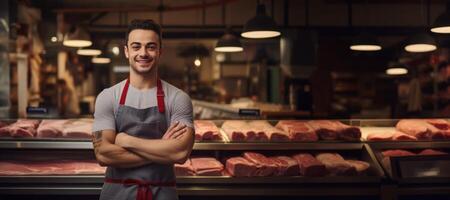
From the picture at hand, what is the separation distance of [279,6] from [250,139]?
8344mm

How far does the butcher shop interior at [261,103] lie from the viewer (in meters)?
4.12

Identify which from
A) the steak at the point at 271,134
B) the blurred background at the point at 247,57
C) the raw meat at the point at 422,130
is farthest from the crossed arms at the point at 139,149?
the blurred background at the point at 247,57

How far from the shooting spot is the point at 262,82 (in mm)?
13344

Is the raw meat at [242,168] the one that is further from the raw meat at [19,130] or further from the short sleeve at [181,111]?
the raw meat at [19,130]

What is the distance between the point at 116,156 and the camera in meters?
2.78

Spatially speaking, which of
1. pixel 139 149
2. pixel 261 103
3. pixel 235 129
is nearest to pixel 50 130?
pixel 235 129

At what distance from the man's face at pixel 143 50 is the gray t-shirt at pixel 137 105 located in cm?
14

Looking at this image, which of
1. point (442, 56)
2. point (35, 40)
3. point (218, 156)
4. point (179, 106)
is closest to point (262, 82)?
point (442, 56)

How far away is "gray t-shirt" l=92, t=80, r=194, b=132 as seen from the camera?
2.85 metres

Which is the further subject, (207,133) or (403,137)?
(403,137)

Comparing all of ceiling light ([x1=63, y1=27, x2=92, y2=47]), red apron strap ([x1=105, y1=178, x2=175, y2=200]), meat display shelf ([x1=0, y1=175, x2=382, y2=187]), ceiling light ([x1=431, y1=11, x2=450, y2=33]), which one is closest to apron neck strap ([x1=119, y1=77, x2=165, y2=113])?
red apron strap ([x1=105, y1=178, x2=175, y2=200])

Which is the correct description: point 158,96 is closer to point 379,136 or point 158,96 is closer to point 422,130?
point 379,136

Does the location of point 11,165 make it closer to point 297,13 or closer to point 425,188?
point 425,188

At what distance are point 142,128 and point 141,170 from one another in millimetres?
235
